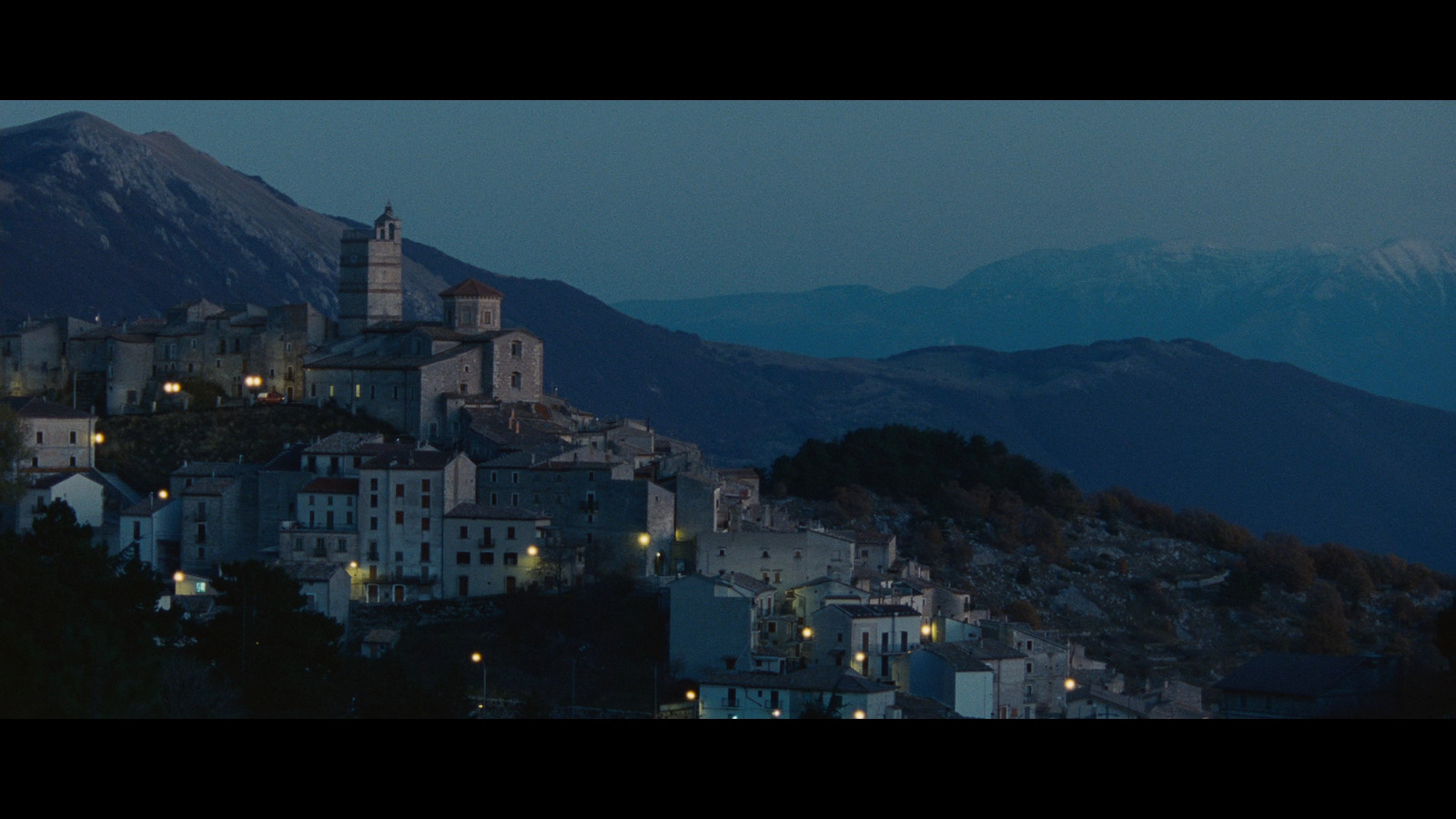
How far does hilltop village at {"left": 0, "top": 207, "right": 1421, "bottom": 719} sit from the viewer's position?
2914 cm

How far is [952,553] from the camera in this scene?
44938 mm

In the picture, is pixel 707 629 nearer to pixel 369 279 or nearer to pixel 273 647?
pixel 273 647

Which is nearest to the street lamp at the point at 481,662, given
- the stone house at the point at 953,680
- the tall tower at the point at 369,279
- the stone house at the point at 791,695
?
the stone house at the point at 791,695

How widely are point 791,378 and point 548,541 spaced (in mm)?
70307

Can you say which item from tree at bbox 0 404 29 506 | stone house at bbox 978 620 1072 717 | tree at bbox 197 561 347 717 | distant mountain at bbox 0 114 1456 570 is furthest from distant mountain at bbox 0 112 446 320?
tree at bbox 197 561 347 717

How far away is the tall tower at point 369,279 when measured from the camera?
41.3 meters

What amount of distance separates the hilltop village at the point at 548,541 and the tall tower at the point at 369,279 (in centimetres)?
271

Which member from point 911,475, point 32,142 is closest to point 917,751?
point 911,475

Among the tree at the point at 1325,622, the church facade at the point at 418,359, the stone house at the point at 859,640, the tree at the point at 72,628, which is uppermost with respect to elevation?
the church facade at the point at 418,359

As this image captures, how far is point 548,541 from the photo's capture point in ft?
103

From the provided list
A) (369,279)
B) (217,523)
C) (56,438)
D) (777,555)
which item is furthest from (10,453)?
(777,555)

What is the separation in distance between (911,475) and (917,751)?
4417cm

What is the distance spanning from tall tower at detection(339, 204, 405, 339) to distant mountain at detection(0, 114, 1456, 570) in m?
40.0

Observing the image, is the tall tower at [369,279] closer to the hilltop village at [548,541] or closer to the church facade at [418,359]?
the church facade at [418,359]
